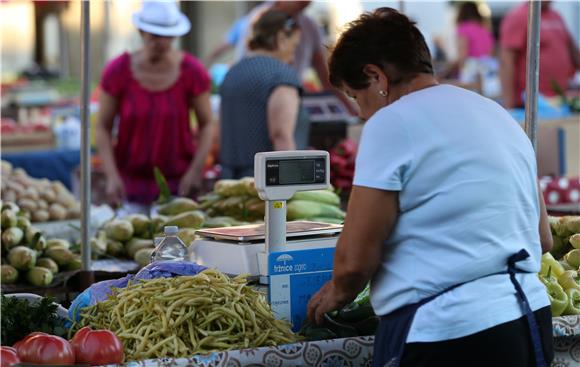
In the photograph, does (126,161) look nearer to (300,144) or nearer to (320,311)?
(300,144)

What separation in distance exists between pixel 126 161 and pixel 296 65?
1501 mm

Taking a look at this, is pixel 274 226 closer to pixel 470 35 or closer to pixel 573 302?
pixel 573 302

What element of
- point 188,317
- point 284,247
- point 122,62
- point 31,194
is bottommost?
point 31,194

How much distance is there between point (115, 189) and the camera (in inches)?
235

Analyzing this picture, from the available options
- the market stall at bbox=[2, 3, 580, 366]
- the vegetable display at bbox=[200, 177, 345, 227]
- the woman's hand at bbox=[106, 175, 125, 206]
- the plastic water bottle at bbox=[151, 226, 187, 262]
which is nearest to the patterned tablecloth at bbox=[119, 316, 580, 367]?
the market stall at bbox=[2, 3, 580, 366]

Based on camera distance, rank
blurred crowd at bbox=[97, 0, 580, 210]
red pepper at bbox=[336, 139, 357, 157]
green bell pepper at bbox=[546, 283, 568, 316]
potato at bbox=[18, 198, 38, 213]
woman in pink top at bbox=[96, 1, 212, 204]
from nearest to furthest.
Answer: green bell pepper at bbox=[546, 283, 568, 316]
potato at bbox=[18, 198, 38, 213]
blurred crowd at bbox=[97, 0, 580, 210]
red pepper at bbox=[336, 139, 357, 157]
woman in pink top at bbox=[96, 1, 212, 204]

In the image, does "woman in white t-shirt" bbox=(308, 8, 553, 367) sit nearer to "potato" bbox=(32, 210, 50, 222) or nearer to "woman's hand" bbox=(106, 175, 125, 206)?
"potato" bbox=(32, 210, 50, 222)

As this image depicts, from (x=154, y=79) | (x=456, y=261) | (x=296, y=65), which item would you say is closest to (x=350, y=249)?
(x=456, y=261)

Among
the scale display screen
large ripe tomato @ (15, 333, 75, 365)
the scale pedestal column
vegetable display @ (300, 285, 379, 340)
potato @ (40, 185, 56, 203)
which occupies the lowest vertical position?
potato @ (40, 185, 56, 203)

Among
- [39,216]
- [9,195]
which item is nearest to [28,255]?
[39,216]

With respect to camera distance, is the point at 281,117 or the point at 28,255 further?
the point at 281,117

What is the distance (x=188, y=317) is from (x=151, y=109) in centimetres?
352

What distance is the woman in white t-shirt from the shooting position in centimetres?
228

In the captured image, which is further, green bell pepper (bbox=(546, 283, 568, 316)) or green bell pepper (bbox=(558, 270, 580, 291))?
green bell pepper (bbox=(558, 270, 580, 291))
